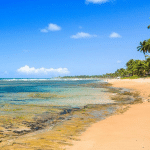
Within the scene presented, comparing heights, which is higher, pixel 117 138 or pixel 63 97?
pixel 117 138

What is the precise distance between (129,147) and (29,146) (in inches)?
139

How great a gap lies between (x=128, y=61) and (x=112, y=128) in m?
143

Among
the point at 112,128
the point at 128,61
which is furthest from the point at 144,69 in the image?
the point at 112,128

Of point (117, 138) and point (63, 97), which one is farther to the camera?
point (63, 97)

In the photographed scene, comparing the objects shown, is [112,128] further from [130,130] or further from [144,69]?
[144,69]

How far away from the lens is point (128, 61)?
143750 millimetres

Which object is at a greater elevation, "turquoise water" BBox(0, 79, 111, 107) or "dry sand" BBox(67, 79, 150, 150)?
"dry sand" BBox(67, 79, 150, 150)

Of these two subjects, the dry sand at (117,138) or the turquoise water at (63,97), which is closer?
the dry sand at (117,138)

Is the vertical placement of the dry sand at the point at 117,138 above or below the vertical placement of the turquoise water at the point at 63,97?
above

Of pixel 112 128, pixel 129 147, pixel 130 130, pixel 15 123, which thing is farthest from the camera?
pixel 15 123

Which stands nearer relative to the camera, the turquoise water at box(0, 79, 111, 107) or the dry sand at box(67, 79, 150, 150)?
the dry sand at box(67, 79, 150, 150)

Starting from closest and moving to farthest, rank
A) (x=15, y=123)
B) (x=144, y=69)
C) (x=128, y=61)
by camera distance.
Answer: (x=15, y=123) → (x=144, y=69) → (x=128, y=61)

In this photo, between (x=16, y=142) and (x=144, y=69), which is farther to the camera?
(x=144, y=69)

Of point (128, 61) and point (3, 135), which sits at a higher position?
point (128, 61)
